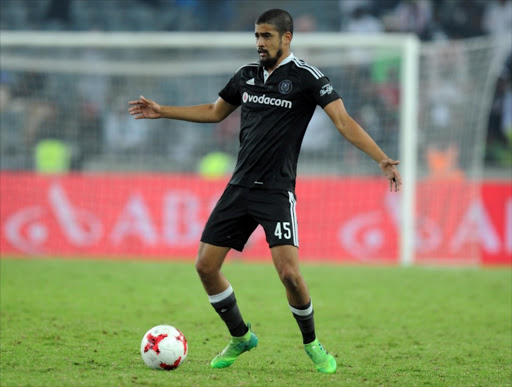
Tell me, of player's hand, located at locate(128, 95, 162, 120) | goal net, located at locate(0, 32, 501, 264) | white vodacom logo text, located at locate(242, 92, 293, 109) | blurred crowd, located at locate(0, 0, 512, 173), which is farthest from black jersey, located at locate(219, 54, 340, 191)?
blurred crowd, located at locate(0, 0, 512, 173)

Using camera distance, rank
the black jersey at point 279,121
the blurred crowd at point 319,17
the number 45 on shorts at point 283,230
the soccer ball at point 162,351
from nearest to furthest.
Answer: the soccer ball at point 162,351 < the number 45 on shorts at point 283,230 < the black jersey at point 279,121 < the blurred crowd at point 319,17

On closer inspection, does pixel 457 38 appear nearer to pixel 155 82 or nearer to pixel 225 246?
pixel 155 82

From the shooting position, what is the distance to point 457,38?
20.0 meters

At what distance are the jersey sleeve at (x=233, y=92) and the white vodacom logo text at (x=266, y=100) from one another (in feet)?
0.64

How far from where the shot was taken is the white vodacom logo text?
580 cm

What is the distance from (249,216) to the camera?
19.1 feet

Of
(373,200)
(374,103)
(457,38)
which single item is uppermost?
(457,38)

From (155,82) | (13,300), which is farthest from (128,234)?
(13,300)

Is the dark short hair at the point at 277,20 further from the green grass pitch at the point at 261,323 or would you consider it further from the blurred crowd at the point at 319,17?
the blurred crowd at the point at 319,17

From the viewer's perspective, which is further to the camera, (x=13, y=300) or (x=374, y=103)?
(x=374, y=103)

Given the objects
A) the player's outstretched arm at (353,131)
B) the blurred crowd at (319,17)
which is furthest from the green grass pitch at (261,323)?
the blurred crowd at (319,17)

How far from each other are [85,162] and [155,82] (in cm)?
202

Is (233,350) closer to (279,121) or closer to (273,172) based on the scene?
(273,172)

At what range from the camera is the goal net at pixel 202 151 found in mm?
14117
